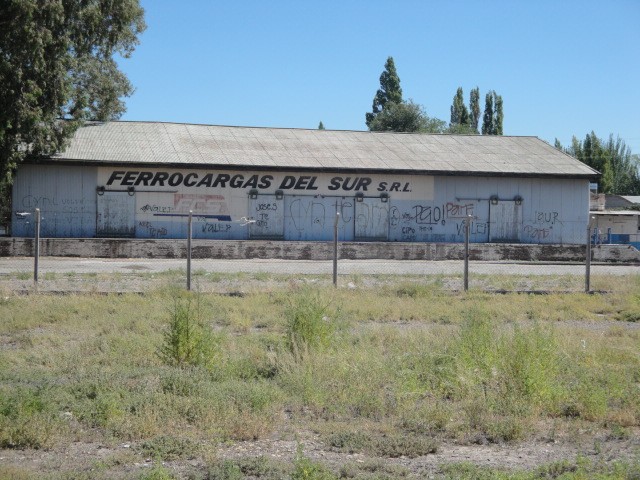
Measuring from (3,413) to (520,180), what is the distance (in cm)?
3706

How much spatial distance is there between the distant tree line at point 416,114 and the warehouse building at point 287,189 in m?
28.3

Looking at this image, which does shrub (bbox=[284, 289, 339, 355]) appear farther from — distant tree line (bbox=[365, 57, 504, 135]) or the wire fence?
distant tree line (bbox=[365, 57, 504, 135])

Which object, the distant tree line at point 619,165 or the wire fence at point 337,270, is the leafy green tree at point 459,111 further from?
the wire fence at point 337,270

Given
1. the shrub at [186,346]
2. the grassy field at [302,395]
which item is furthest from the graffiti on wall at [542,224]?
the shrub at [186,346]

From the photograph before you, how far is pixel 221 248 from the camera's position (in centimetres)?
2931

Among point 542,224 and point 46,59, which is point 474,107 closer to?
point 542,224

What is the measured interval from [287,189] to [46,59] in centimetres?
1341

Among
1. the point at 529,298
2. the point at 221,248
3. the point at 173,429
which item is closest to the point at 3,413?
the point at 173,429

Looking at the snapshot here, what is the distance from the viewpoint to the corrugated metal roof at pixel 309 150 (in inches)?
1516

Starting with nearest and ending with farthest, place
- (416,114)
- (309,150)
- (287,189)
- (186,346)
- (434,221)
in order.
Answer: (186,346) < (287,189) < (434,221) < (309,150) < (416,114)

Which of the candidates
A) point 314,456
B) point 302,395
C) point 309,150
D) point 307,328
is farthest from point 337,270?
point 309,150

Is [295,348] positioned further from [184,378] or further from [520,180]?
[520,180]

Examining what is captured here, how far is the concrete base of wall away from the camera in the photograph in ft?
95.8

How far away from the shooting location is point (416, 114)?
236ft
